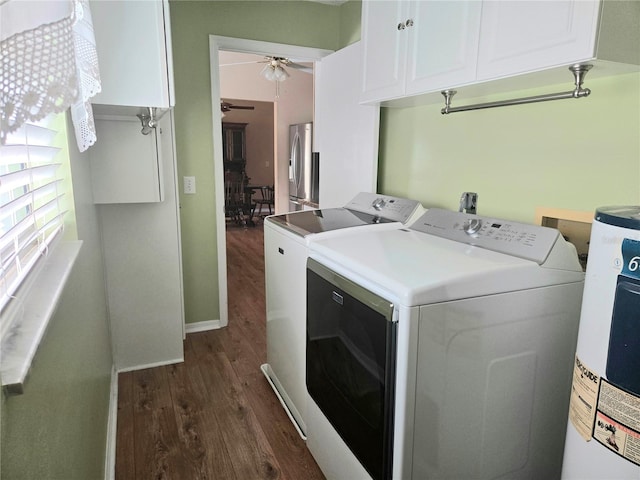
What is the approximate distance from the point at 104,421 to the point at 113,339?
80 cm

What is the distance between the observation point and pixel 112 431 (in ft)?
6.45

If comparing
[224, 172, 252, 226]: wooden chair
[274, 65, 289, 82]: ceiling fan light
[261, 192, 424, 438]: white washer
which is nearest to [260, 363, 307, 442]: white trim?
[261, 192, 424, 438]: white washer

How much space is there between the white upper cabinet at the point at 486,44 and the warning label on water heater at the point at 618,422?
846mm

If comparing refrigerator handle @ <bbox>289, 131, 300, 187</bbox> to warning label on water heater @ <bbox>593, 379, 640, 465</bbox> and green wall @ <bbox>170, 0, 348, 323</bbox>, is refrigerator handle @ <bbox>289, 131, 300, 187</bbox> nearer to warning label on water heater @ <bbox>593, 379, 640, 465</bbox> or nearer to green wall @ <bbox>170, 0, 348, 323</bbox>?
green wall @ <bbox>170, 0, 348, 323</bbox>

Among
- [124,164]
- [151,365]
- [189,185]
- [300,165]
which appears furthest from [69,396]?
[300,165]

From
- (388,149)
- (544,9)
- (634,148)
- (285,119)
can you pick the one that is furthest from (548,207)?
(285,119)

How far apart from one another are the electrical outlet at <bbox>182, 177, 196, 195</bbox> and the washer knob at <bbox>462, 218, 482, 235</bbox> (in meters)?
1.96

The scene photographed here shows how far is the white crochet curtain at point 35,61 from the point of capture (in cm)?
43

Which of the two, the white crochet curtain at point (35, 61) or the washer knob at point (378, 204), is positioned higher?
the white crochet curtain at point (35, 61)

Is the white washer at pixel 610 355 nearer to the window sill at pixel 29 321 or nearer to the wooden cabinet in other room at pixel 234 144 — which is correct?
the window sill at pixel 29 321

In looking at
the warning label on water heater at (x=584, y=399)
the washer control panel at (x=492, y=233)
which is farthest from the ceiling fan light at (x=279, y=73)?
the warning label on water heater at (x=584, y=399)

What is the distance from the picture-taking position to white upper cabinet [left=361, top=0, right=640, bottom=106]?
44.9 inches

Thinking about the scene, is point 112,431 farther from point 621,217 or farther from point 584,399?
point 621,217

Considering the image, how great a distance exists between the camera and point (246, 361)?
271 centimetres
